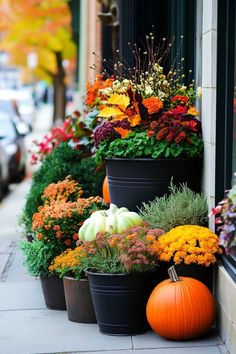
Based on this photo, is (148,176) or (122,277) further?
(148,176)

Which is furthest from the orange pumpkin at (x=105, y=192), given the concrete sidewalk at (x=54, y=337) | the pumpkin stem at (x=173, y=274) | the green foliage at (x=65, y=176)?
the pumpkin stem at (x=173, y=274)

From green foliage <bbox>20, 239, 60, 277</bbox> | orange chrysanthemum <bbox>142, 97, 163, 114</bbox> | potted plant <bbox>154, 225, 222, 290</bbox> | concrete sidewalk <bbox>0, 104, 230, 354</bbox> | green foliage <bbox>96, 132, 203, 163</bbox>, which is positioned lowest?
concrete sidewalk <bbox>0, 104, 230, 354</bbox>

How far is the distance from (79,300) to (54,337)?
45 centimetres

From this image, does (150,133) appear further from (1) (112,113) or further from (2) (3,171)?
(2) (3,171)

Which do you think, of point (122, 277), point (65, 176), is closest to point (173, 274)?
point (122, 277)

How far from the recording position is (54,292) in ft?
24.2

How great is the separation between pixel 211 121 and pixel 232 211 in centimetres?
201

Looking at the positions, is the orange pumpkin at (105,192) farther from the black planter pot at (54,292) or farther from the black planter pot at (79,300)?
the black planter pot at (79,300)

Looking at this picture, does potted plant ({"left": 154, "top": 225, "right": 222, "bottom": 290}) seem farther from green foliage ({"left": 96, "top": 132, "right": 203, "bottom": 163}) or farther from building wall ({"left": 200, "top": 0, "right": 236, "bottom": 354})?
green foliage ({"left": 96, "top": 132, "right": 203, "bottom": 163})

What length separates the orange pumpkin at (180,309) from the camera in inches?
242

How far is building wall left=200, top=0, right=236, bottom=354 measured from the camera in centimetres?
603

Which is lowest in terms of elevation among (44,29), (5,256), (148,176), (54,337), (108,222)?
(5,256)

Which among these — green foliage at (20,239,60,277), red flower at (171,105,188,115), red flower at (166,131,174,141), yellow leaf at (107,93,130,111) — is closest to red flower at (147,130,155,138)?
red flower at (166,131,174,141)

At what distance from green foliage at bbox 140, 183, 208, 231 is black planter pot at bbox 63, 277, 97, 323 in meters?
0.74
